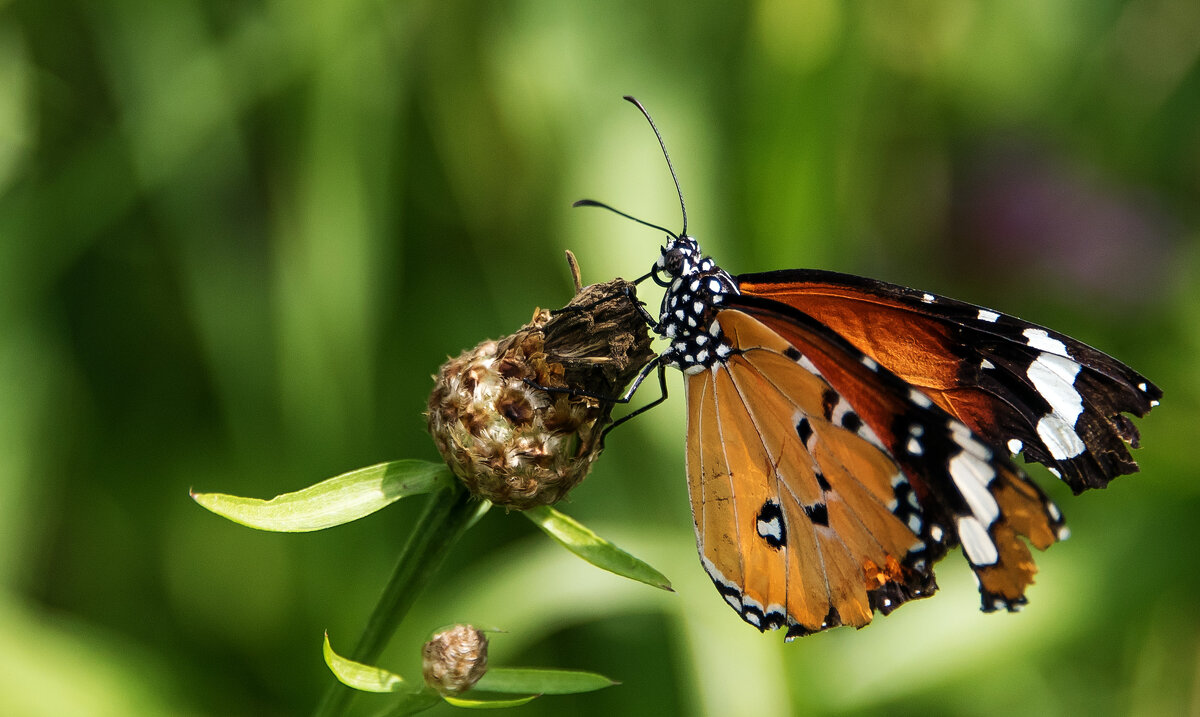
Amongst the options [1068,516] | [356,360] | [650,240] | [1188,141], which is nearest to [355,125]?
[356,360]

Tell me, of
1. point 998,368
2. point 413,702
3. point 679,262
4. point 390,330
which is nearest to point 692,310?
point 679,262

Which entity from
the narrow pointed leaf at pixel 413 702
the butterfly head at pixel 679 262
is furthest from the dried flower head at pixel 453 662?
the butterfly head at pixel 679 262

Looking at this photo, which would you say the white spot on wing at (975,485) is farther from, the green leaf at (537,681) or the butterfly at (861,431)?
the green leaf at (537,681)

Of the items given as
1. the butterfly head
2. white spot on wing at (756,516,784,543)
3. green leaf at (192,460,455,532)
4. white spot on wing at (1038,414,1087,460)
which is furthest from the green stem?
white spot on wing at (1038,414,1087,460)

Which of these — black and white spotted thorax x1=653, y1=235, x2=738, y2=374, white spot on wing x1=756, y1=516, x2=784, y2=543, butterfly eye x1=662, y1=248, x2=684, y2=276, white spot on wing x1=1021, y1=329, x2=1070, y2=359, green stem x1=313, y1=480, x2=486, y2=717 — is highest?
butterfly eye x1=662, y1=248, x2=684, y2=276

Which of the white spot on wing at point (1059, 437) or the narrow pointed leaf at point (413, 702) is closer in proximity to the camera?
the narrow pointed leaf at point (413, 702)

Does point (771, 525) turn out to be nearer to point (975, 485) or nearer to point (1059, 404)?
point (975, 485)

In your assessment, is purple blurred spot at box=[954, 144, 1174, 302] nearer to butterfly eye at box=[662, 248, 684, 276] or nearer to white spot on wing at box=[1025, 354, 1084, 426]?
white spot on wing at box=[1025, 354, 1084, 426]
